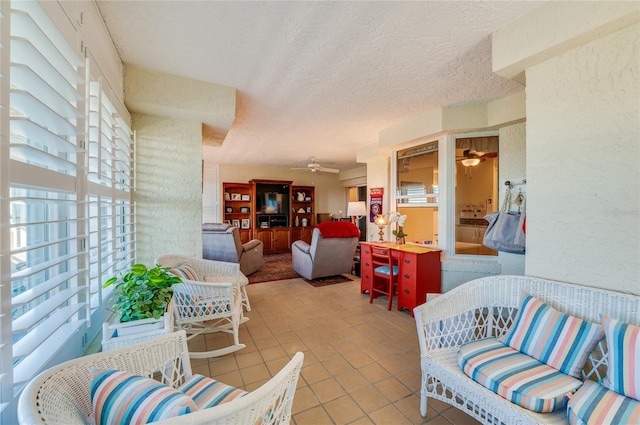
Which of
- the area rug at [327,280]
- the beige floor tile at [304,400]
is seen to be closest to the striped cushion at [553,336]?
the beige floor tile at [304,400]

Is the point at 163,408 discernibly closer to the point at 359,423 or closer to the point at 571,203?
the point at 359,423

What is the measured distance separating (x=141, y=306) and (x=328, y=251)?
3002 millimetres

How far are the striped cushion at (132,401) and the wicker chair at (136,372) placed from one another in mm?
74

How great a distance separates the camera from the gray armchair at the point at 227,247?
443 centimetres

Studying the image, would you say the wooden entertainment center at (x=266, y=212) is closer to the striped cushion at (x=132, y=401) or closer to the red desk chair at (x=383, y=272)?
the red desk chair at (x=383, y=272)

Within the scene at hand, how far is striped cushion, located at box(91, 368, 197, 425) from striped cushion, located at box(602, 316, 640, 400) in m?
1.72

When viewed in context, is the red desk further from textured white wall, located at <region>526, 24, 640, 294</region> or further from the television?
the television

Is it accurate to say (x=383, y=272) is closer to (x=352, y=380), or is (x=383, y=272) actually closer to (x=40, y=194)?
(x=352, y=380)

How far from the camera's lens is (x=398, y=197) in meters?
4.02

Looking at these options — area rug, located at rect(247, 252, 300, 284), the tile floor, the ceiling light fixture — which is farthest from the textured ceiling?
area rug, located at rect(247, 252, 300, 284)

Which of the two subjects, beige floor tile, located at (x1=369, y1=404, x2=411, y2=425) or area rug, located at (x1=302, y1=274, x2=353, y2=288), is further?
area rug, located at (x1=302, y1=274, x2=353, y2=288)

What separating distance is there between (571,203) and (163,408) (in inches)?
88.3

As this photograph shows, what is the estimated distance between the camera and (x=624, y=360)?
115 centimetres

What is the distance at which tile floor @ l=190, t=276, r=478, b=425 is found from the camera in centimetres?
159
